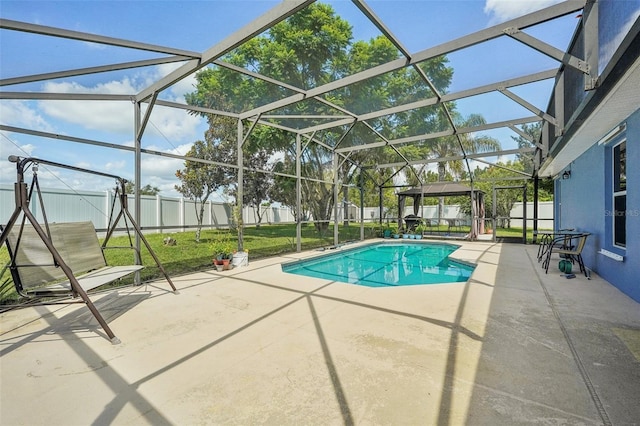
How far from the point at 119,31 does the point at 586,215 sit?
8908 mm

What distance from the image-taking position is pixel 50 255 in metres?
3.37

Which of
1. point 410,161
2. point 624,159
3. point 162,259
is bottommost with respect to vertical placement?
point 162,259

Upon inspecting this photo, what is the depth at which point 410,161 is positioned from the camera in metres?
12.2

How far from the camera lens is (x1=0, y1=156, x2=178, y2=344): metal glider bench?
9.05ft

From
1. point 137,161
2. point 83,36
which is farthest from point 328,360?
point 137,161

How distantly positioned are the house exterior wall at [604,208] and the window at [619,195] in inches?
4.1

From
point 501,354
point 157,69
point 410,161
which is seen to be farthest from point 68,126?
point 410,161

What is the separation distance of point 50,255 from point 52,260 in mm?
65

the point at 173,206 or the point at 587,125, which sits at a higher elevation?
the point at 587,125

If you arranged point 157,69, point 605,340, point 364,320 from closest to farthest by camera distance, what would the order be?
point 605,340 < point 364,320 < point 157,69

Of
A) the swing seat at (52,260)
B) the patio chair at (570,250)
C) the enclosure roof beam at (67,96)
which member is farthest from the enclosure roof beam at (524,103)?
the swing seat at (52,260)

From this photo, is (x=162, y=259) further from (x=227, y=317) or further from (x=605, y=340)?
(x=605, y=340)

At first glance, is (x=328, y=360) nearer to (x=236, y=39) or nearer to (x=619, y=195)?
(x=236, y=39)

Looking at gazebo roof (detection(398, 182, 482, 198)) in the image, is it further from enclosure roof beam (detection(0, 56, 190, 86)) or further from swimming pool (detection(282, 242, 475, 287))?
enclosure roof beam (detection(0, 56, 190, 86))
